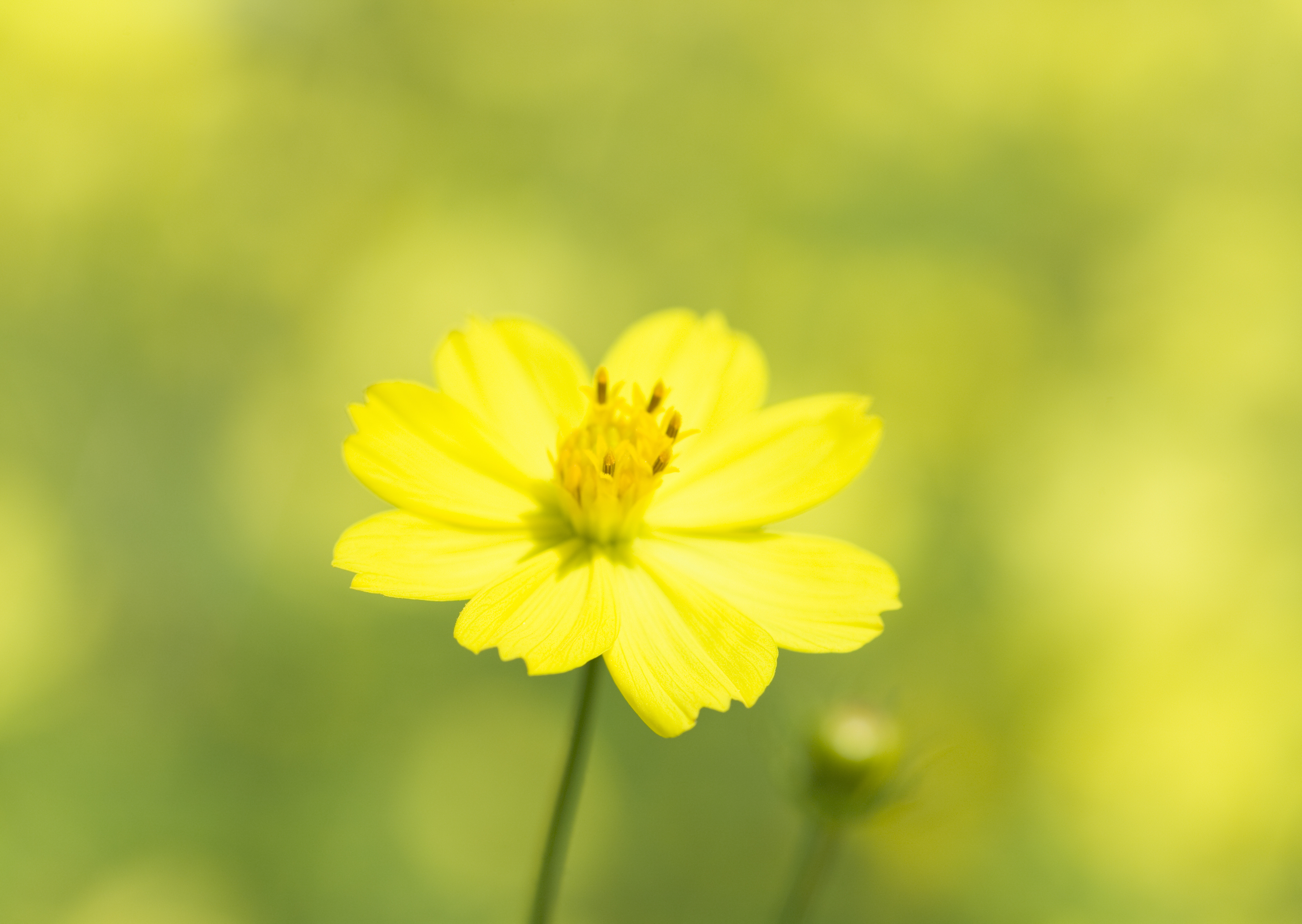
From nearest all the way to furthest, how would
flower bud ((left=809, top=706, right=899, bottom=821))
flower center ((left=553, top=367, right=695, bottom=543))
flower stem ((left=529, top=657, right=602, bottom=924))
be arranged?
1. flower stem ((left=529, top=657, right=602, bottom=924))
2. flower center ((left=553, top=367, right=695, bottom=543))
3. flower bud ((left=809, top=706, right=899, bottom=821))

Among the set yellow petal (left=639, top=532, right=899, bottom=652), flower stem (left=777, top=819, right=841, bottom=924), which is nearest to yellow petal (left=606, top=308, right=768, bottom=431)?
yellow petal (left=639, top=532, right=899, bottom=652)

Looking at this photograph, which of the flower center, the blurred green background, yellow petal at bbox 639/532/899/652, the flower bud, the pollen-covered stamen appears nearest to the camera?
yellow petal at bbox 639/532/899/652

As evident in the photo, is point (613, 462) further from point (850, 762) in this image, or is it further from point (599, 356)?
point (599, 356)

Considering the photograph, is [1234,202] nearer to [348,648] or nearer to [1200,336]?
[1200,336]

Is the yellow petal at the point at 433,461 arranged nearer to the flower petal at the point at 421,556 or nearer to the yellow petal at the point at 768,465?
the flower petal at the point at 421,556

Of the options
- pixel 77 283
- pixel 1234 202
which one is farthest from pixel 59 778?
pixel 1234 202

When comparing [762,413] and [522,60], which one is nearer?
[762,413]

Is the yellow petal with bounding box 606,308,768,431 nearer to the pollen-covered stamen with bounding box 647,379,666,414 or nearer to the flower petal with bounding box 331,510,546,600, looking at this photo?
the pollen-covered stamen with bounding box 647,379,666,414
